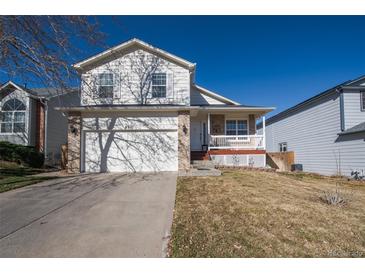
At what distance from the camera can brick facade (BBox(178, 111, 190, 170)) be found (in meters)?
9.80

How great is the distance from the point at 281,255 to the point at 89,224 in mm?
3380

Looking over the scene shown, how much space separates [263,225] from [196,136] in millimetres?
10601

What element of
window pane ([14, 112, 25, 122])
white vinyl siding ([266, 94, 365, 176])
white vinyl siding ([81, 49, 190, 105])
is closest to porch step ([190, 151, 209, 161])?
white vinyl siding ([81, 49, 190, 105])

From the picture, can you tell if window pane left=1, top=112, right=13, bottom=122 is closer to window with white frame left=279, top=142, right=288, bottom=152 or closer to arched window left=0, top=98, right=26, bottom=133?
arched window left=0, top=98, right=26, bottom=133

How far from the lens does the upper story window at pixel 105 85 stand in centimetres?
1126

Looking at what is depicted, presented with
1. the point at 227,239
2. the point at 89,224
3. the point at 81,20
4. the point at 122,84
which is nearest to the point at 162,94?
the point at 122,84

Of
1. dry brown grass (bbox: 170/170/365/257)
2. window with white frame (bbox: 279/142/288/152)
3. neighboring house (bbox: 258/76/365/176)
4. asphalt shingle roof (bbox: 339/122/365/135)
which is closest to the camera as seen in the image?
dry brown grass (bbox: 170/170/365/257)

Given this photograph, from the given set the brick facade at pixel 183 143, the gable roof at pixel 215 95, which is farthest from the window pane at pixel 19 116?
the gable roof at pixel 215 95

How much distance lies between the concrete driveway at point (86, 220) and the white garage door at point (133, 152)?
9.89ft

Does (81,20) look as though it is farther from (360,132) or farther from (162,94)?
(360,132)

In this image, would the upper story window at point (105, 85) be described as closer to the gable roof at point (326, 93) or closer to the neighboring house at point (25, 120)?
the neighboring house at point (25, 120)

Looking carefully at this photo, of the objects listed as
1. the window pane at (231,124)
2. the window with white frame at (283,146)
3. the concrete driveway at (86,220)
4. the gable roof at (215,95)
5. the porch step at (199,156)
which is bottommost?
the concrete driveway at (86,220)

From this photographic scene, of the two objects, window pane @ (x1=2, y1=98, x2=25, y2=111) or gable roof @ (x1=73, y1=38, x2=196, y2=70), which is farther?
window pane @ (x1=2, y1=98, x2=25, y2=111)

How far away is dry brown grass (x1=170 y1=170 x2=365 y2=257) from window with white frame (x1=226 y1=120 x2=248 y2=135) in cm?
820
